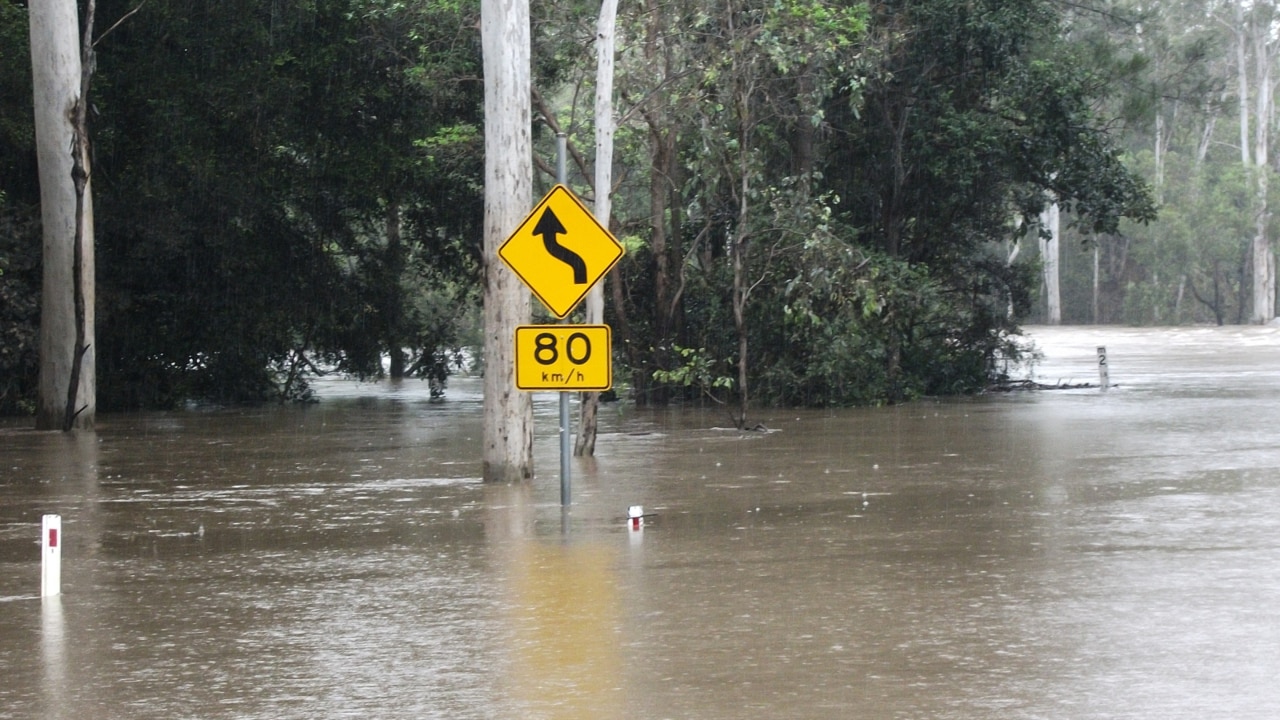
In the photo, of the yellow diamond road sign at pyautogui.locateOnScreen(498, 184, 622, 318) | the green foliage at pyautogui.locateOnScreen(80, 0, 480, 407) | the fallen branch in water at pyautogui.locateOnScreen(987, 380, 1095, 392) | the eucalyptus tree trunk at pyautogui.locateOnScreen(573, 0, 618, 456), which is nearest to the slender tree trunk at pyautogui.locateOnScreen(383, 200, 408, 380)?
the green foliage at pyautogui.locateOnScreen(80, 0, 480, 407)

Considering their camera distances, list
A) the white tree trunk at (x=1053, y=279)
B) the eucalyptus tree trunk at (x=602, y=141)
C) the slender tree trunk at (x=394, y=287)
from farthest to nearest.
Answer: the white tree trunk at (x=1053, y=279) < the slender tree trunk at (x=394, y=287) < the eucalyptus tree trunk at (x=602, y=141)

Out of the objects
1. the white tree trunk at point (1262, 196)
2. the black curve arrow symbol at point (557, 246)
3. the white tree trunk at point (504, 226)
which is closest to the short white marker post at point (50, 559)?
the black curve arrow symbol at point (557, 246)

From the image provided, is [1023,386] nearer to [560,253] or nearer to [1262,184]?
[560,253]

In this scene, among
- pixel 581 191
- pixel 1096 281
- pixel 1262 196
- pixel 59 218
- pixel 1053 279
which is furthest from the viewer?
pixel 1096 281

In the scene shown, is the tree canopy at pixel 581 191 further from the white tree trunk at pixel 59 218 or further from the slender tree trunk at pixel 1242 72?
the slender tree trunk at pixel 1242 72

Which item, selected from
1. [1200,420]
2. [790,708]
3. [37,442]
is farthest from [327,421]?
[790,708]

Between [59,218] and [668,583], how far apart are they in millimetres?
18621

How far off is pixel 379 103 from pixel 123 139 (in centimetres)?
484

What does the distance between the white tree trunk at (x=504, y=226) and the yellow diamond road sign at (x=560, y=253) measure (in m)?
2.42

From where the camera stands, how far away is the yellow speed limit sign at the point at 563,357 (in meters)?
13.9

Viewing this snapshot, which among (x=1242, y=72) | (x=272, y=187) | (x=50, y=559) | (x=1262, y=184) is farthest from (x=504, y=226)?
(x=1262, y=184)

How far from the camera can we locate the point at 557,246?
46.7 feet

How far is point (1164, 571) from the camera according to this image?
10297 mm

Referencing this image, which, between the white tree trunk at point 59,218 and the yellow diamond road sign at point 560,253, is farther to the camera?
the white tree trunk at point 59,218
